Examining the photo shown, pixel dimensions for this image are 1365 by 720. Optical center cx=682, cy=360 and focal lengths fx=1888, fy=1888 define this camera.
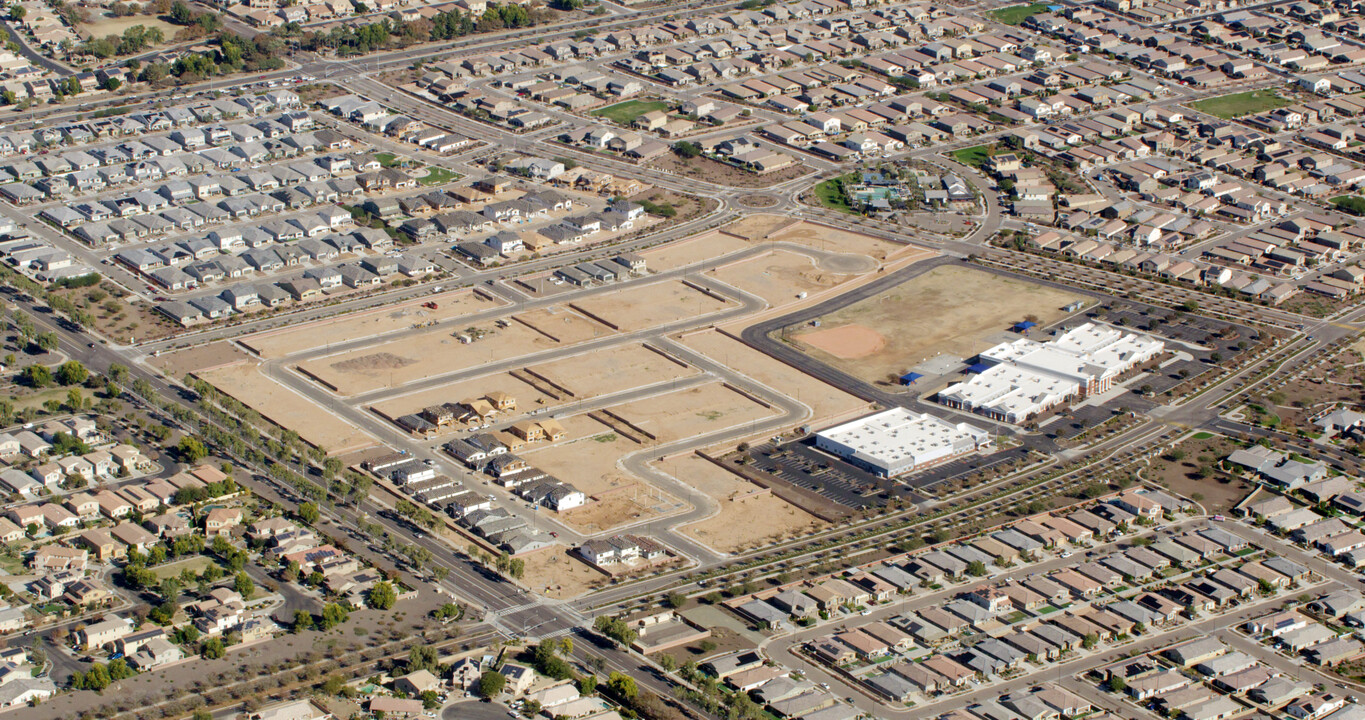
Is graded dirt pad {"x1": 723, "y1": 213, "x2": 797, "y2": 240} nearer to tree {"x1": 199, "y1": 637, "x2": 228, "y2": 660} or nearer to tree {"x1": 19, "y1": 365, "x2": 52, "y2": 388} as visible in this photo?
tree {"x1": 19, "y1": 365, "x2": 52, "y2": 388}

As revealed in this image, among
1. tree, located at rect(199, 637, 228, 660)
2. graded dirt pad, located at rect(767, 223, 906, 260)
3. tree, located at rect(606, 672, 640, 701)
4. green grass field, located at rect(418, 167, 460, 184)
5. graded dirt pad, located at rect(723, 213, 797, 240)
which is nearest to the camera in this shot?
tree, located at rect(606, 672, 640, 701)

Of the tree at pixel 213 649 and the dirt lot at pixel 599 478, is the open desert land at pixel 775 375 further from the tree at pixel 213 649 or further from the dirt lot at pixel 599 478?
the tree at pixel 213 649

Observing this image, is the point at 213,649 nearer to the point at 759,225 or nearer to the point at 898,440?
the point at 898,440

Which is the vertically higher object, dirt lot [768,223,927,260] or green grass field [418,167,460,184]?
dirt lot [768,223,927,260]

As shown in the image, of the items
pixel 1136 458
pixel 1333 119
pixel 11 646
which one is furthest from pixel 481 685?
pixel 1333 119

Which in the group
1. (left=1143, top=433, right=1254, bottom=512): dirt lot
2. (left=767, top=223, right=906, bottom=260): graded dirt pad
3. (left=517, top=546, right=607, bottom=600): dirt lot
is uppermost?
(left=1143, top=433, right=1254, bottom=512): dirt lot

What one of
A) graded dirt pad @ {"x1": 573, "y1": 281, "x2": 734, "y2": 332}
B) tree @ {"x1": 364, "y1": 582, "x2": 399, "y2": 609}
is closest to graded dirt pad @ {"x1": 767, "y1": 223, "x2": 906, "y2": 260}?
graded dirt pad @ {"x1": 573, "y1": 281, "x2": 734, "y2": 332}

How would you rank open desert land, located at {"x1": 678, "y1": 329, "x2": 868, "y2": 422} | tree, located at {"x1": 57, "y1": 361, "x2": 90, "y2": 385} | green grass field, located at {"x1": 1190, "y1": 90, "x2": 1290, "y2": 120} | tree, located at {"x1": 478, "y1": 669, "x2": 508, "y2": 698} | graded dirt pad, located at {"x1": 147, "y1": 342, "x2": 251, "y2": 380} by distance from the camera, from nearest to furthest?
tree, located at {"x1": 478, "y1": 669, "x2": 508, "y2": 698} < tree, located at {"x1": 57, "y1": 361, "x2": 90, "y2": 385} < open desert land, located at {"x1": 678, "y1": 329, "x2": 868, "y2": 422} < graded dirt pad, located at {"x1": 147, "y1": 342, "x2": 251, "y2": 380} < green grass field, located at {"x1": 1190, "y1": 90, "x2": 1290, "y2": 120}

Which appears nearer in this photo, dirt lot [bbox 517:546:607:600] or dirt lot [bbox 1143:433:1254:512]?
dirt lot [bbox 517:546:607:600]
